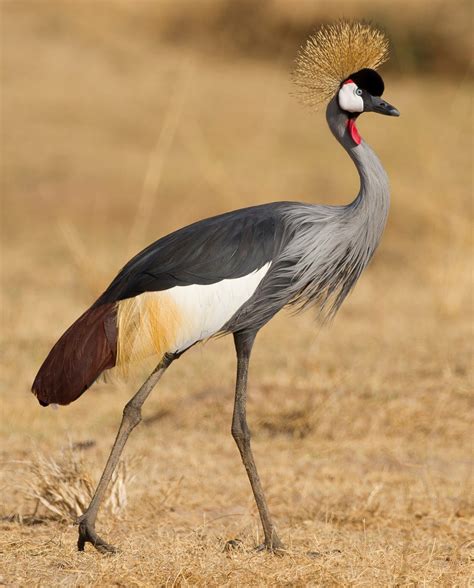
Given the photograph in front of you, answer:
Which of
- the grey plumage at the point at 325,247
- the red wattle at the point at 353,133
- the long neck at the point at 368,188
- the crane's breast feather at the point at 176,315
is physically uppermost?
the red wattle at the point at 353,133

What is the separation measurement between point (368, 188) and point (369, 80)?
0.38 meters

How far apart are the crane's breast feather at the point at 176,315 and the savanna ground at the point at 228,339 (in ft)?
1.48

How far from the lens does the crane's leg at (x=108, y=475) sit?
11.5 ft

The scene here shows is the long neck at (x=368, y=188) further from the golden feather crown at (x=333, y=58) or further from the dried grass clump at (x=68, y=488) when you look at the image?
the dried grass clump at (x=68, y=488)

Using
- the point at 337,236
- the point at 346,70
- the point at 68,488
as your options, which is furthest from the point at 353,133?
the point at 68,488

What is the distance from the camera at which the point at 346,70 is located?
3982mm

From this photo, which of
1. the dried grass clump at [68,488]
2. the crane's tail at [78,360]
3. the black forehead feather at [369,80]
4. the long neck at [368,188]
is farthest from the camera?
the dried grass clump at [68,488]

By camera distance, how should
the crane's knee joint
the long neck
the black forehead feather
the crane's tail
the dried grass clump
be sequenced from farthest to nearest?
the dried grass clump
the black forehead feather
the long neck
the crane's knee joint
the crane's tail

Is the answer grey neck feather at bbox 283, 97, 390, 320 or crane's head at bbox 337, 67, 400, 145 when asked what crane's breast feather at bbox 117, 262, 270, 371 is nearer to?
grey neck feather at bbox 283, 97, 390, 320

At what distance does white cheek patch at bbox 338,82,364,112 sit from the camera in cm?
390

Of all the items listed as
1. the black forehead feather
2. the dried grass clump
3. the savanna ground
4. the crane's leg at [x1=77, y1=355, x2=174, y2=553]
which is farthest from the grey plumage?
the dried grass clump

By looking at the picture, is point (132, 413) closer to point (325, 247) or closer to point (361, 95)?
point (325, 247)

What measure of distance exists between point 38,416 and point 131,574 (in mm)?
2498

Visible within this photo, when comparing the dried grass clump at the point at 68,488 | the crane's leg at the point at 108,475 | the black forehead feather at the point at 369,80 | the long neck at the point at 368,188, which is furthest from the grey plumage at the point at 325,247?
the dried grass clump at the point at 68,488
